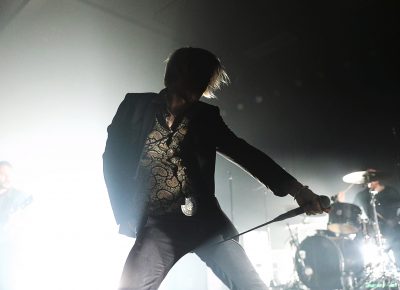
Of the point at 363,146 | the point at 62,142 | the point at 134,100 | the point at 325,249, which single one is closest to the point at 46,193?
the point at 62,142

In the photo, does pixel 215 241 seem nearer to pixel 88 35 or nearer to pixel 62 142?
pixel 62 142

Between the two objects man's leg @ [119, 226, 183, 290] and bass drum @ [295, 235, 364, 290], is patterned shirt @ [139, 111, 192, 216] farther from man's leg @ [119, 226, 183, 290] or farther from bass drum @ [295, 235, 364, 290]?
bass drum @ [295, 235, 364, 290]

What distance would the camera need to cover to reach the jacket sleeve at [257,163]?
1.56 meters

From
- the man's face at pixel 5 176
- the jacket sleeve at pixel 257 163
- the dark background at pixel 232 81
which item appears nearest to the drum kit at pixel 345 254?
the dark background at pixel 232 81

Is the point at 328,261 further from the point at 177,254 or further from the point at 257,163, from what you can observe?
the point at 177,254

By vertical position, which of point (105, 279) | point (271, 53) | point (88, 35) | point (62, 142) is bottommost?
point (105, 279)

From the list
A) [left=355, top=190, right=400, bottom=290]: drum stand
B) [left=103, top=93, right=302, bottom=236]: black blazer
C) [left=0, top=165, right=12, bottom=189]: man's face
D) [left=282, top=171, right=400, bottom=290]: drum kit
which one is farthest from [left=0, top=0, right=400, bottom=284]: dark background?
[left=103, top=93, right=302, bottom=236]: black blazer

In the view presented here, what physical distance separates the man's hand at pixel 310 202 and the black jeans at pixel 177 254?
0.30m

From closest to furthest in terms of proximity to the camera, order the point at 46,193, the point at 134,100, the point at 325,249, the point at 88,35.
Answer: the point at 134,100, the point at 46,193, the point at 88,35, the point at 325,249

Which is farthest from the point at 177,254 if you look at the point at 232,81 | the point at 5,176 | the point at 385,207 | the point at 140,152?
the point at 385,207

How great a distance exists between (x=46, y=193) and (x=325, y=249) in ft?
11.7

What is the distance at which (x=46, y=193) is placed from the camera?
14.4 feet

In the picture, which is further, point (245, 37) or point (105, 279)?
point (245, 37)

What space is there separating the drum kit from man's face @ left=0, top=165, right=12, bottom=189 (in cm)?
385
